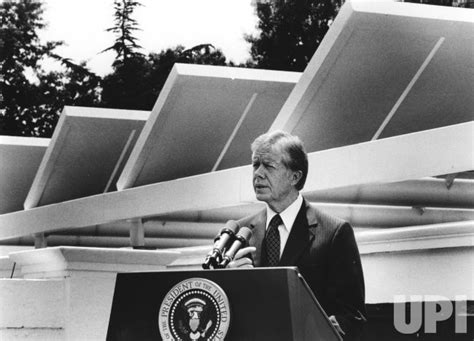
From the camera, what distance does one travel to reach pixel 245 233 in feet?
12.5

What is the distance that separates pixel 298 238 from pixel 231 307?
0.69m

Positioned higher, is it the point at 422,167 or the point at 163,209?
the point at 163,209

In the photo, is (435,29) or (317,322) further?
(435,29)

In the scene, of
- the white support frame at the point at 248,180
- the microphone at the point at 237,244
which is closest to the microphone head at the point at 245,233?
the microphone at the point at 237,244

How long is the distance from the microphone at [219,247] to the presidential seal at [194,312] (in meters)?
0.13

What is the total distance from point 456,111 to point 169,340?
8.37 meters

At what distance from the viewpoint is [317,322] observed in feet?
11.2

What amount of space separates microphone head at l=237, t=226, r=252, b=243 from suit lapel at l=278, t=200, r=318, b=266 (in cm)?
25

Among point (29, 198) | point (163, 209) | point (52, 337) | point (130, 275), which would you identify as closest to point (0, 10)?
point (29, 198)

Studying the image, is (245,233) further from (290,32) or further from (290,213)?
(290,32)

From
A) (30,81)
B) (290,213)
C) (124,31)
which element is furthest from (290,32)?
(290,213)

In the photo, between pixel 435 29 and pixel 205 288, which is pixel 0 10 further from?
pixel 205 288

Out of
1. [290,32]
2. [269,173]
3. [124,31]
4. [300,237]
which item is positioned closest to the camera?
[269,173]

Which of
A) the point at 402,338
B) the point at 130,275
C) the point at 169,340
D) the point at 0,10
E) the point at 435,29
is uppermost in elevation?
the point at 0,10
